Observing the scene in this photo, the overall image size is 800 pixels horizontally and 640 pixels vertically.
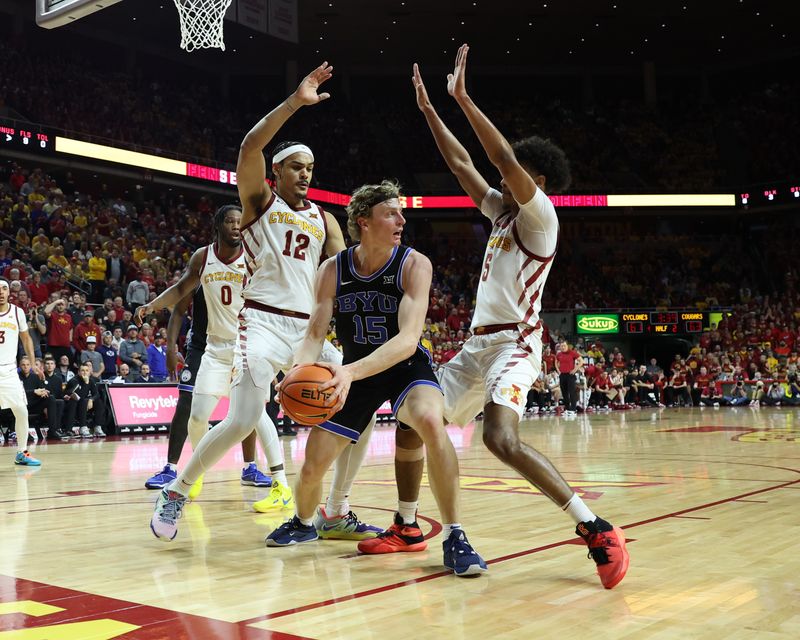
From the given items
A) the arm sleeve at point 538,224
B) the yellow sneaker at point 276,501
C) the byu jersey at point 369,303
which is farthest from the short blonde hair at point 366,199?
the yellow sneaker at point 276,501

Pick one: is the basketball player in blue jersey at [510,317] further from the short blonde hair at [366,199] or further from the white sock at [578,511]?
the short blonde hair at [366,199]

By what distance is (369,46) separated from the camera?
106 feet

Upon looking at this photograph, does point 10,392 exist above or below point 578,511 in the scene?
above

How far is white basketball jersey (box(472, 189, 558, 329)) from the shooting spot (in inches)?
165

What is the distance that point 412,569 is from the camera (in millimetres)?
3887

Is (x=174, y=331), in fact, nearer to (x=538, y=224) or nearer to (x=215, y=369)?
(x=215, y=369)

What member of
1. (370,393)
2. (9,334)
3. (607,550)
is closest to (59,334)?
(9,334)

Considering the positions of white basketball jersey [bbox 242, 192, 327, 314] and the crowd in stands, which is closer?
white basketball jersey [bbox 242, 192, 327, 314]

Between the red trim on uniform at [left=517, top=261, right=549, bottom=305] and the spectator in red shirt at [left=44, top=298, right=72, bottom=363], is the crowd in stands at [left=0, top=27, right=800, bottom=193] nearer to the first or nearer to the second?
the spectator in red shirt at [left=44, top=298, right=72, bottom=363]

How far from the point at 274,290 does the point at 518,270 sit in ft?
5.20

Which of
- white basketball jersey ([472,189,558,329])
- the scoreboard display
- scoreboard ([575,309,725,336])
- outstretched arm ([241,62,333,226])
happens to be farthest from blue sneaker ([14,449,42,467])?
scoreboard ([575,309,725,336])

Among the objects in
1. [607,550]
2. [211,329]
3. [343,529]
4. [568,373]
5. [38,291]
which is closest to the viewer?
[607,550]

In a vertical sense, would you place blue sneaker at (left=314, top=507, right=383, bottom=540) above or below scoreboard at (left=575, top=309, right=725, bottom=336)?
below

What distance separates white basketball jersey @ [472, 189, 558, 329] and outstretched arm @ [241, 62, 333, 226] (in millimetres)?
1139
